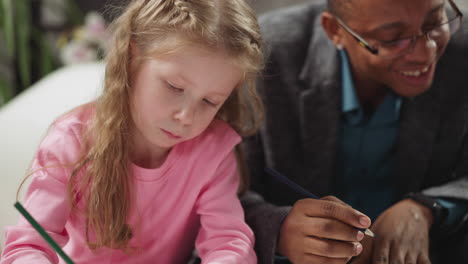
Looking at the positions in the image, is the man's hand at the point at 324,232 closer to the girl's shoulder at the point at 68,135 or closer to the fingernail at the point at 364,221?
the fingernail at the point at 364,221

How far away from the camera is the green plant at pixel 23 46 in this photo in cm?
215

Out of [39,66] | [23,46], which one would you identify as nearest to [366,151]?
[23,46]

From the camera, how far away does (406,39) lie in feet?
3.95

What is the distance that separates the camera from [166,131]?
100 centimetres

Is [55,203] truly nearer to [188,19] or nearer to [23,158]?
[188,19]

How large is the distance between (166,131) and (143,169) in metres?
0.10

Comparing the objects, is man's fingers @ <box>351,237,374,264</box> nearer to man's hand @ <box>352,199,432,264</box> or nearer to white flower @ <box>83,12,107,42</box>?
man's hand @ <box>352,199,432,264</box>

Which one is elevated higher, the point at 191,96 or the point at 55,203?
the point at 191,96

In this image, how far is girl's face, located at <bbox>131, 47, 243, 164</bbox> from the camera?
3.11 ft

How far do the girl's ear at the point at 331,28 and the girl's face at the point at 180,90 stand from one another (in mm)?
A: 432

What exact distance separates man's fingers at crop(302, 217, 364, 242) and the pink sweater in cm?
13

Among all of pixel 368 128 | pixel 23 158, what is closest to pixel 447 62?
pixel 368 128

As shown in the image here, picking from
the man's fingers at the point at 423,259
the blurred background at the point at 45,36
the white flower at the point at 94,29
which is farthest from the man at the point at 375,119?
the white flower at the point at 94,29

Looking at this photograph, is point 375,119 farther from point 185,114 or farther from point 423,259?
point 185,114
